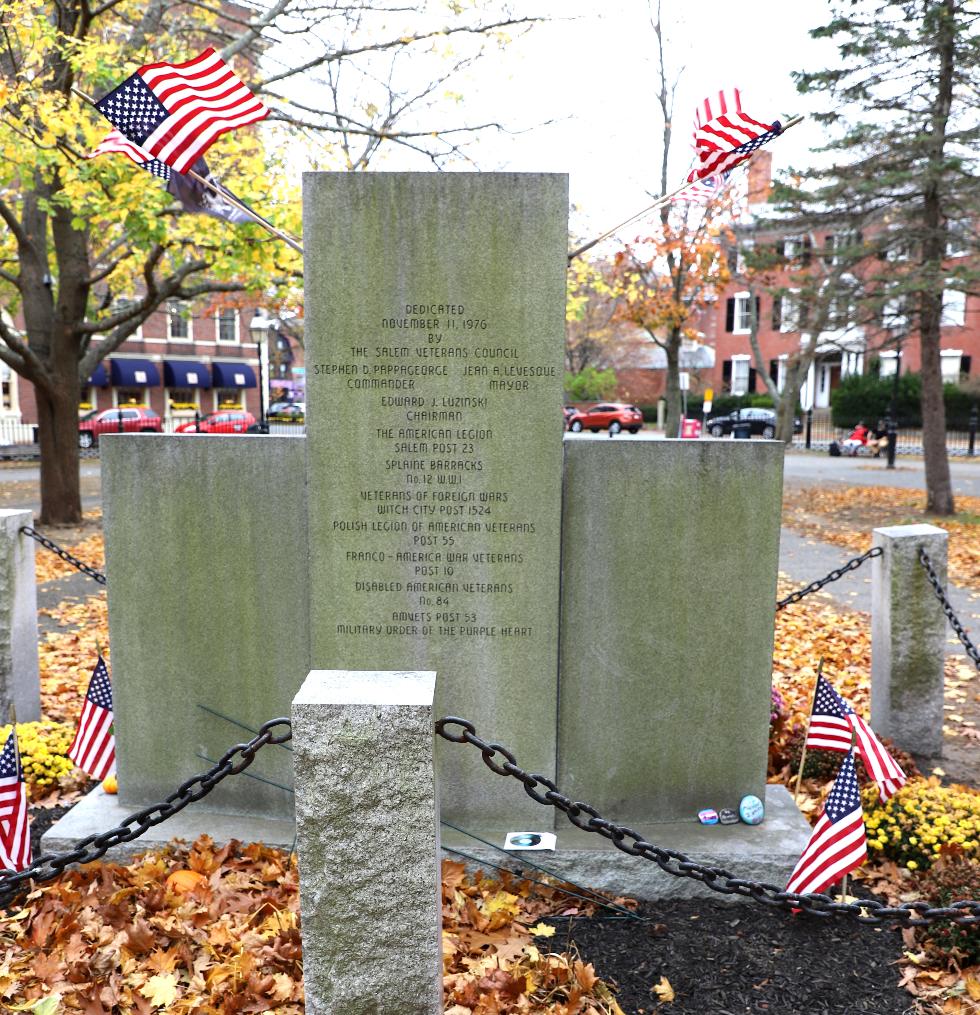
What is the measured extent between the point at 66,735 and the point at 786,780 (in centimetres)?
487

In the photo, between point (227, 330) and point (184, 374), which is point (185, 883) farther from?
point (227, 330)

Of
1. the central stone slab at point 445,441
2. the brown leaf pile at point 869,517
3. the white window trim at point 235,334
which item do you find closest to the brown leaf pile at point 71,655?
the central stone slab at point 445,441

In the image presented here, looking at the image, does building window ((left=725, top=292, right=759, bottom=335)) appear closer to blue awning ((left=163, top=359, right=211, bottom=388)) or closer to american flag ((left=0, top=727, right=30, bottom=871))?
blue awning ((left=163, top=359, right=211, bottom=388))

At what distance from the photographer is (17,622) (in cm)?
647

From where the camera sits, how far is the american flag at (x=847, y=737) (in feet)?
15.7

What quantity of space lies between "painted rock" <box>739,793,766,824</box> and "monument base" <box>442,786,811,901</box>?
42mm

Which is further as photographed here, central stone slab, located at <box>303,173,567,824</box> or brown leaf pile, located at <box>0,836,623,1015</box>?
central stone slab, located at <box>303,173,567,824</box>

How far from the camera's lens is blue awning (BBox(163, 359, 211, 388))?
5234cm

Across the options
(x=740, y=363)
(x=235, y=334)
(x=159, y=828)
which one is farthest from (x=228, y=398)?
(x=159, y=828)

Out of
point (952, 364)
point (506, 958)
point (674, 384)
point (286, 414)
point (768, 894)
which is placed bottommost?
point (506, 958)

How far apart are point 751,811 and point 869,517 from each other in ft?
52.0

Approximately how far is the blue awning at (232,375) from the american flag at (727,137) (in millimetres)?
52179

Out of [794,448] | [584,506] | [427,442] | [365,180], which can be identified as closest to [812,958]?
[584,506]

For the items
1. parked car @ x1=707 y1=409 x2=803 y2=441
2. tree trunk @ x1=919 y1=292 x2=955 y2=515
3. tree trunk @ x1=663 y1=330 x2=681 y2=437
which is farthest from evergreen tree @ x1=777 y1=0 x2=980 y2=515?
parked car @ x1=707 y1=409 x2=803 y2=441
